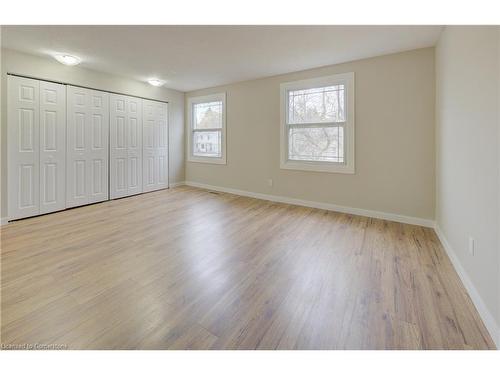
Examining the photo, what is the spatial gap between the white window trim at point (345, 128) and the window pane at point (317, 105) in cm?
9

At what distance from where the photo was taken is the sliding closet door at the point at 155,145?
5.58 meters

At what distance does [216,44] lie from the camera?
3363 millimetres

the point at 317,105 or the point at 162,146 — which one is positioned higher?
the point at 317,105

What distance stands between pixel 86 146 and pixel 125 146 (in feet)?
2.51

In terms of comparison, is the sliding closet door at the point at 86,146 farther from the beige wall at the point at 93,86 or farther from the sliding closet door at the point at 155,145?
the sliding closet door at the point at 155,145

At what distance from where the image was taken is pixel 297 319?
1.60 meters

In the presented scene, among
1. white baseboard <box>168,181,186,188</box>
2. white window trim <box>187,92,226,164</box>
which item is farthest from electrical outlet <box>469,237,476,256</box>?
white baseboard <box>168,181,186,188</box>

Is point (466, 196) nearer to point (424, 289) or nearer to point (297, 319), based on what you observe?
point (424, 289)

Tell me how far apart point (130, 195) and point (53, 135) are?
5.74 ft

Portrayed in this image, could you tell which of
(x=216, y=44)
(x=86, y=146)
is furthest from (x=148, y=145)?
(x=216, y=44)

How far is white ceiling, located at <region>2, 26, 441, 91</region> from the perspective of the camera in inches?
116

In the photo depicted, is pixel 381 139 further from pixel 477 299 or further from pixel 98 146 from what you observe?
pixel 98 146

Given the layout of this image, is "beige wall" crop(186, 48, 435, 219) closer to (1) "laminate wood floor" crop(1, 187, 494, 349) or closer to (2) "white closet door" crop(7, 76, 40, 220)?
(1) "laminate wood floor" crop(1, 187, 494, 349)
